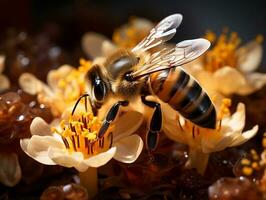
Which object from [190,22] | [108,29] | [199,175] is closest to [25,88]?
[199,175]

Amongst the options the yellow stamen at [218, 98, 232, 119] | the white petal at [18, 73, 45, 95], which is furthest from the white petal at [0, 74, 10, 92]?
the yellow stamen at [218, 98, 232, 119]

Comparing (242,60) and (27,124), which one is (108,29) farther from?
(27,124)

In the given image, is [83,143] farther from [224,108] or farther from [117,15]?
[117,15]

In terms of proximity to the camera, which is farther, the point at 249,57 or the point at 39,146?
the point at 249,57

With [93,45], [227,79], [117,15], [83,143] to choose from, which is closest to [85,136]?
[83,143]

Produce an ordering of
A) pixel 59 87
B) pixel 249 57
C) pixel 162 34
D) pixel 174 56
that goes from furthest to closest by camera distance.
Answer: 1. pixel 249 57
2. pixel 59 87
3. pixel 162 34
4. pixel 174 56

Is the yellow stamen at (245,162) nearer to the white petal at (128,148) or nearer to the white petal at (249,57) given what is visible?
the white petal at (128,148)

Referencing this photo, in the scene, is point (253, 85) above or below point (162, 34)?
below
